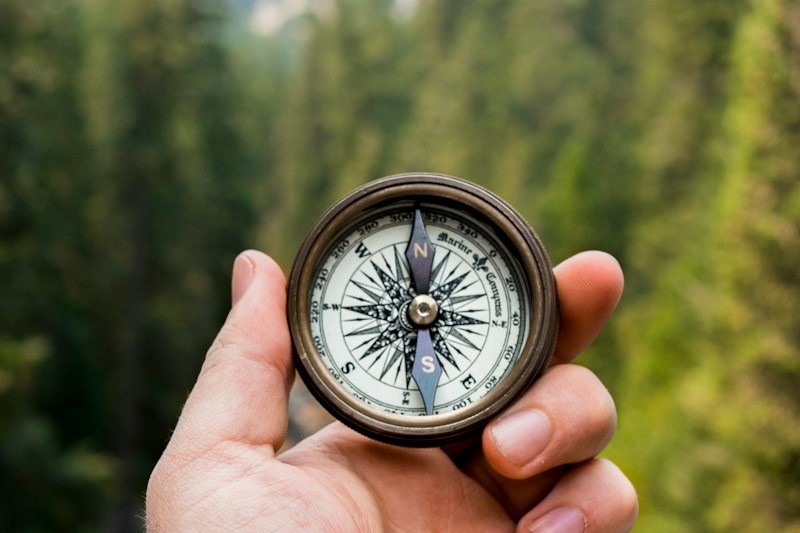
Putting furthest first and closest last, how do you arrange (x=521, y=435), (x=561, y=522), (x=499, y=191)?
1. (x=499, y=191)
2. (x=561, y=522)
3. (x=521, y=435)

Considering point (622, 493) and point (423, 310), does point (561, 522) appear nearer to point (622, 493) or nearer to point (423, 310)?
point (622, 493)

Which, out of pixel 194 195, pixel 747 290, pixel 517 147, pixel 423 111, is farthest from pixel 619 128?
pixel 747 290

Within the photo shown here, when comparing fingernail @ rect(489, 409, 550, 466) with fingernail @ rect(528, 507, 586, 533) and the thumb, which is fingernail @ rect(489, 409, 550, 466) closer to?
fingernail @ rect(528, 507, 586, 533)

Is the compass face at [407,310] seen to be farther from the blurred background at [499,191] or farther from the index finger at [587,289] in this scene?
the blurred background at [499,191]

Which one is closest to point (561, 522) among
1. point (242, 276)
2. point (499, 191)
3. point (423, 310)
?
point (423, 310)

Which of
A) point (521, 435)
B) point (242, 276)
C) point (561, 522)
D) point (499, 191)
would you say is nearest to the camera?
point (521, 435)

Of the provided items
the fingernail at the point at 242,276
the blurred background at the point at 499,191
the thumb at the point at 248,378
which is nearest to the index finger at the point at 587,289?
the thumb at the point at 248,378
